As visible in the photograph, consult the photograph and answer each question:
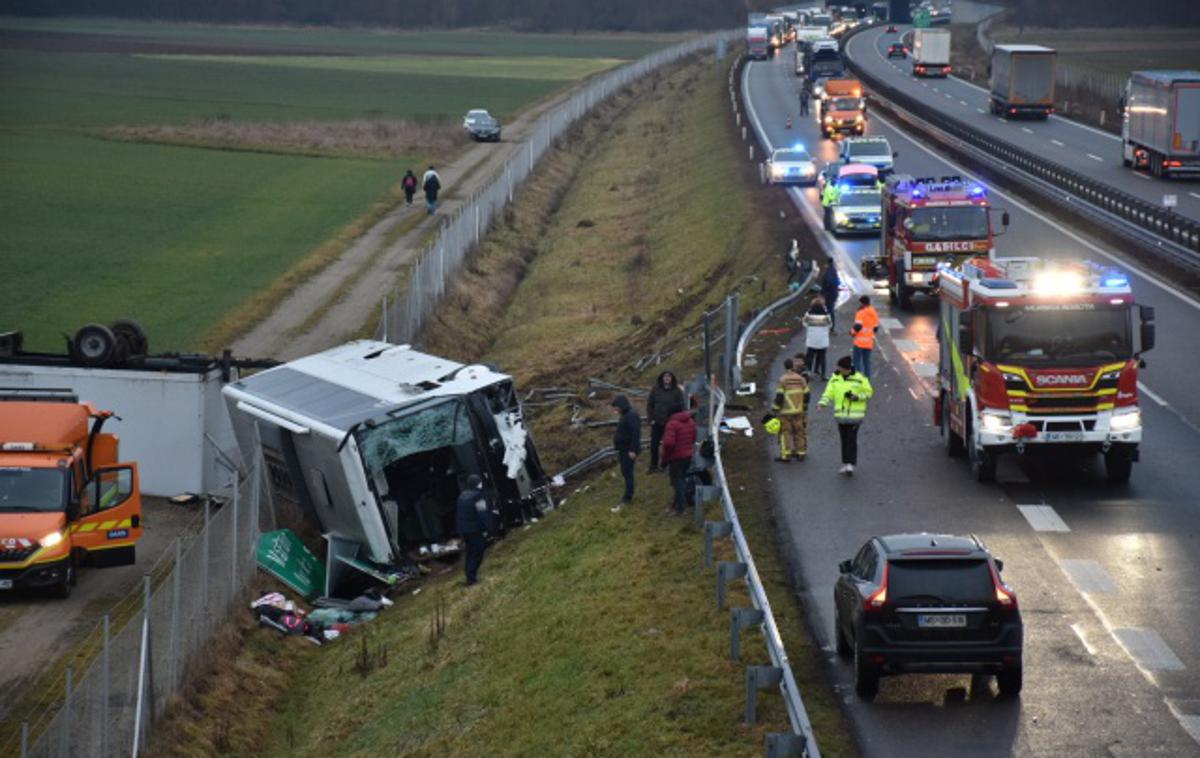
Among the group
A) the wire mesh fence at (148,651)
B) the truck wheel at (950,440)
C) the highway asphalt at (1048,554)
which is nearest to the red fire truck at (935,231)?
the highway asphalt at (1048,554)

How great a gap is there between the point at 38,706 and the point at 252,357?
21.7 m

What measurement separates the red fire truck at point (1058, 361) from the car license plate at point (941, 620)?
9.26 m

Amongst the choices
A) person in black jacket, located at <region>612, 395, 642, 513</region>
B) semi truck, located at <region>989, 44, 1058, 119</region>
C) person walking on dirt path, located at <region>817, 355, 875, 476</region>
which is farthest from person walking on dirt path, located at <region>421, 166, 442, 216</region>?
person in black jacket, located at <region>612, 395, 642, 513</region>

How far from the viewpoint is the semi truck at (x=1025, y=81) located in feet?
303

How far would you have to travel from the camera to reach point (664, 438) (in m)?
26.0

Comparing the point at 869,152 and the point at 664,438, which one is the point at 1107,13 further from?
the point at 664,438

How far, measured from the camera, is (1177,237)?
48.3 metres

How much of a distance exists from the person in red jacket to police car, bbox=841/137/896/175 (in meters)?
42.7

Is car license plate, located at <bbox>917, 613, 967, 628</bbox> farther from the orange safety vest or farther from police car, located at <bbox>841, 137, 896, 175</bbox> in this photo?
police car, located at <bbox>841, 137, 896, 175</bbox>

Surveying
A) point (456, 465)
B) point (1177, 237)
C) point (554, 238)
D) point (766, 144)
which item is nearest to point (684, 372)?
point (456, 465)

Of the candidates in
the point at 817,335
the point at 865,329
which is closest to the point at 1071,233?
the point at 817,335

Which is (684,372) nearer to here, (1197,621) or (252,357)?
(252,357)

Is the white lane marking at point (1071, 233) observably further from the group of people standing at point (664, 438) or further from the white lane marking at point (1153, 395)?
the group of people standing at point (664, 438)

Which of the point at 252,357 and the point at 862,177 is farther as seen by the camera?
the point at 862,177
